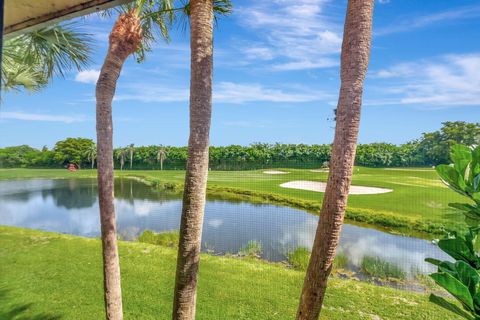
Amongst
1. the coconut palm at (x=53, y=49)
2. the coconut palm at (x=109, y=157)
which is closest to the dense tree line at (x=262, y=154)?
the coconut palm at (x=109, y=157)

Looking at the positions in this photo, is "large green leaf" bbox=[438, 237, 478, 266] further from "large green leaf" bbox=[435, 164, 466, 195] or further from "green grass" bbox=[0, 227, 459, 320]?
"green grass" bbox=[0, 227, 459, 320]

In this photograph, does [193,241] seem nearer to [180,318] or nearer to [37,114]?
[180,318]

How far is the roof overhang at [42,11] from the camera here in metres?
1.39

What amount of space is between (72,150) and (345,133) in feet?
43.6

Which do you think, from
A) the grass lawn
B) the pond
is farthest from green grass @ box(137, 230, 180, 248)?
the grass lawn

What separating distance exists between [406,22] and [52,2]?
3.90 metres

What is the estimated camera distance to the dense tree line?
14.0ft

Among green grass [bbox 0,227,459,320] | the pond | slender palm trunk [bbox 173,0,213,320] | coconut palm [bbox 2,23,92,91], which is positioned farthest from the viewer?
the pond

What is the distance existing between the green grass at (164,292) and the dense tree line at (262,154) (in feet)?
5.24

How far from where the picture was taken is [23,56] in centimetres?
316

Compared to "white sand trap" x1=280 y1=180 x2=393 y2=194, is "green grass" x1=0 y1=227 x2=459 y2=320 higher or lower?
lower

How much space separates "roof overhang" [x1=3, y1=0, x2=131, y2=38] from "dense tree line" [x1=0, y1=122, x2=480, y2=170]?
6.04 feet

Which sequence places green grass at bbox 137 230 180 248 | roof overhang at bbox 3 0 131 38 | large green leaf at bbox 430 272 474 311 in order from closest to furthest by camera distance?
large green leaf at bbox 430 272 474 311 < roof overhang at bbox 3 0 131 38 < green grass at bbox 137 230 180 248

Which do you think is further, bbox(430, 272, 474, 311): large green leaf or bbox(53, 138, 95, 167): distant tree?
bbox(53, 138, 95, 167): distant tree
